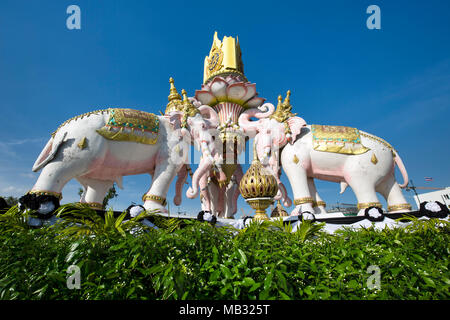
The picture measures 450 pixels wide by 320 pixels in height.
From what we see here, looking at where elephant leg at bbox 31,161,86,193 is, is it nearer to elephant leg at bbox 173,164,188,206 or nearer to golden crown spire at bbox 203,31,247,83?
elephant leg at bbox 173,164,188,206

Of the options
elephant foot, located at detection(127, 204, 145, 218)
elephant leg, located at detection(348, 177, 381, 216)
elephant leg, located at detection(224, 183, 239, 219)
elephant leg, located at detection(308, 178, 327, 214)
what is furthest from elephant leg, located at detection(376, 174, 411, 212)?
elephant foot, located at detection(127, 204, 145, 218)

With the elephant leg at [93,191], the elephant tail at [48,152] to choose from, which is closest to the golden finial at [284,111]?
the elephant leg at [93,191]

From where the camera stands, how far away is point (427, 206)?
14.7 feet

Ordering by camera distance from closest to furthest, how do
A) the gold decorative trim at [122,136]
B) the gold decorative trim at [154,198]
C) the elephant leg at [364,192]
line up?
1. the gold decorative trim at [122,136]
2. the gold decorative trim at [154,198]
3. the elephant leg at [364,192]

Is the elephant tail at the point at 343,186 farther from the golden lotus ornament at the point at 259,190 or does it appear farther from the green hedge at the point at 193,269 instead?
the green hedge at the point at 193,269

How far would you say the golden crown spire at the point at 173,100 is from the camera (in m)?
6.65

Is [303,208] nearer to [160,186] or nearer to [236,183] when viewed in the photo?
[236,183]

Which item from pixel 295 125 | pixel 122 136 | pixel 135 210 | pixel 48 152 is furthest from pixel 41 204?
pixel 295 125
